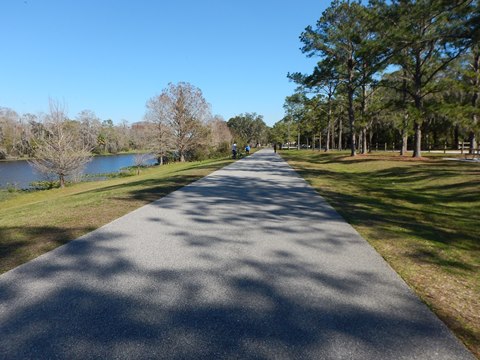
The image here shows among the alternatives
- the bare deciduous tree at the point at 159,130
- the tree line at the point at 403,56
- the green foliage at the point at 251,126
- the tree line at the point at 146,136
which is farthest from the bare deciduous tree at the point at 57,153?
the green foliage at the point at 251,126

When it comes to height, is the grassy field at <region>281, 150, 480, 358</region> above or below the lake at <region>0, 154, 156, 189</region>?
above

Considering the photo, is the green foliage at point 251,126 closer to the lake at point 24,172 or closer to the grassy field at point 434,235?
the lake at point 24,172

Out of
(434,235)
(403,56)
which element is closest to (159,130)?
(403,56)

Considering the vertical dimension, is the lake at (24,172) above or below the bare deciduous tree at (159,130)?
below

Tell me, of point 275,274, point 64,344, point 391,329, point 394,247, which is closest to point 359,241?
point 394,247

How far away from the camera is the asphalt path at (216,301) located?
232 centimetres

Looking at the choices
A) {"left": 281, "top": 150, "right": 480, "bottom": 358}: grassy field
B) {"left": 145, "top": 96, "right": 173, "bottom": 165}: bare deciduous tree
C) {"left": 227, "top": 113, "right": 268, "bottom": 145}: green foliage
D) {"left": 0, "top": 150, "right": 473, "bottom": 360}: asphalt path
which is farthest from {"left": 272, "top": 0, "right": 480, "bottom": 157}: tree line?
{"left": 227, "top": 113, "right": 268, "bottom": 145}: green foliage

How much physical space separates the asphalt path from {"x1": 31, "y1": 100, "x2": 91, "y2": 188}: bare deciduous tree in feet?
86.1

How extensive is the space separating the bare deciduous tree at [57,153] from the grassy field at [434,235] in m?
25.0

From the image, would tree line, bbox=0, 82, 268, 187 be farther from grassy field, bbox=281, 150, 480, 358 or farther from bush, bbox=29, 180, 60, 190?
grassy field, bbox=281, 150, 480, 358

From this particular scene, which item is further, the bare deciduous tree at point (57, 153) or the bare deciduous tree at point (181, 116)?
the bare deciduous tree at point (181, 116)

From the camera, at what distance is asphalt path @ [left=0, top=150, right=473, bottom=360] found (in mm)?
2318

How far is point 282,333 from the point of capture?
247 centimetres

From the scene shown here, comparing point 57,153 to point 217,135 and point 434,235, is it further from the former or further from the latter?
point 217,135
